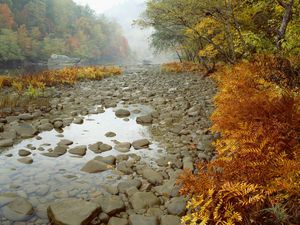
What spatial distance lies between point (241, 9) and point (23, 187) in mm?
11737

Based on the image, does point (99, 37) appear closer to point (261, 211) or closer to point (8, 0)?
point (8, 0)

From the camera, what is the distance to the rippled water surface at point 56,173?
161 inches

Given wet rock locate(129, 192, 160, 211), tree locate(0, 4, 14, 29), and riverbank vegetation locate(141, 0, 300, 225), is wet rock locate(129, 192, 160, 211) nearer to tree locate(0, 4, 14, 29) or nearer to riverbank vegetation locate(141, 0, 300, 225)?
riverbank vegetation locate(141, 0, 300, 225)

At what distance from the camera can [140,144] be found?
614cm

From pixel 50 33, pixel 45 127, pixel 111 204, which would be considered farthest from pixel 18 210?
pixel 50 33

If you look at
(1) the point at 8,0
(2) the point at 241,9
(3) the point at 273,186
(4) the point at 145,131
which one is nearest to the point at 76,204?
(3) the point at 273,186

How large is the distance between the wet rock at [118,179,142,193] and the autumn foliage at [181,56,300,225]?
877 mm

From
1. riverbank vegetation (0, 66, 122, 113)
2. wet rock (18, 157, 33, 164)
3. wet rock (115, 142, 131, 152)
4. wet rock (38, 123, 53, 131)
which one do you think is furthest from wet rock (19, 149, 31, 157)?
riverbank vegetation (0, 66, 122, 113)

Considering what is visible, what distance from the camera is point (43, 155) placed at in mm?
5512

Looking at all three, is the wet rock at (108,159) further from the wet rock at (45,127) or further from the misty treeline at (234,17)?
the misty treeline at (234,17)

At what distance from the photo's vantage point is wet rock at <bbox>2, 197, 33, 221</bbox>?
11.5 feet

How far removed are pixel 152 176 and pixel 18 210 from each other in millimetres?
2035

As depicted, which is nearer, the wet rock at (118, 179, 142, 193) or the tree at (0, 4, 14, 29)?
the wet rock at (118, 179, 142, 193)

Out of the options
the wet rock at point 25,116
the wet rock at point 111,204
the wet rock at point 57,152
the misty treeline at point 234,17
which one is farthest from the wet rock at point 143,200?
the misty treeline at point 234,17
